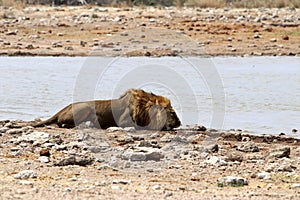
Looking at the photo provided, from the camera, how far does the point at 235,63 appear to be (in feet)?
60.8

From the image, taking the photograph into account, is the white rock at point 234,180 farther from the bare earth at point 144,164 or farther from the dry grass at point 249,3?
the dry grass at point 249,3

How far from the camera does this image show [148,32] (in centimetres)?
2341

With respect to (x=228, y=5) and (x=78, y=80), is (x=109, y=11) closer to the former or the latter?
(x=228, y=5)

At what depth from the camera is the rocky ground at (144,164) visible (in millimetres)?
6059

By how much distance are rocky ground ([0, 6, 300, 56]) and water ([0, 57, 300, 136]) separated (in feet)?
3.55

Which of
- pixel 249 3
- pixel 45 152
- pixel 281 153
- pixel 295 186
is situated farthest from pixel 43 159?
pixel 249 3

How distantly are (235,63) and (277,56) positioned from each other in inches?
72.5

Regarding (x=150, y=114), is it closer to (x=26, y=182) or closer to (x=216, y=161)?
(x=216, y=161)

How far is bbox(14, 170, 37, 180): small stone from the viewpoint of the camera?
258 inches

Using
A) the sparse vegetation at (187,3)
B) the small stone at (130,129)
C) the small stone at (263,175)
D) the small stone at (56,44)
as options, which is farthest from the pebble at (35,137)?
the sparse vegetation at (187,3)

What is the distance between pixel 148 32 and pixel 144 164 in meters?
16.1

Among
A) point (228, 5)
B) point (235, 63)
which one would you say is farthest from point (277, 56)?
point (228, 5)

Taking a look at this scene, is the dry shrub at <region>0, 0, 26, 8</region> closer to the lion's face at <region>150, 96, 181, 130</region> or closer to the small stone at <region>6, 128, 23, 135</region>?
the lion's face at <region>150, 96, 181, 130</region>

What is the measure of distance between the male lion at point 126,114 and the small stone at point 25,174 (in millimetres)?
3343
